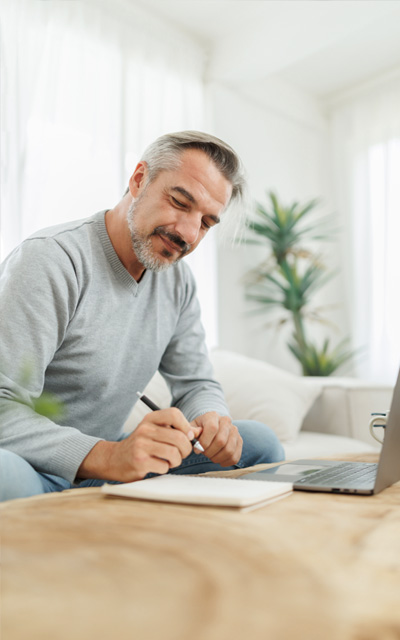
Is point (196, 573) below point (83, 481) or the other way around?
the other way around

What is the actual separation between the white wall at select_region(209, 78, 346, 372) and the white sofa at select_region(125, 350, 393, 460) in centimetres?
92

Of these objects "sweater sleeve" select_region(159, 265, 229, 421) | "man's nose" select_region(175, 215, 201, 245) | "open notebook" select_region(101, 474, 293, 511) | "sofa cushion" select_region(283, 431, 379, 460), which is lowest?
"sofa cushion" select_region(283, 431, 379, 460)

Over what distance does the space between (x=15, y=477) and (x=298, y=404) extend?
1.61 m

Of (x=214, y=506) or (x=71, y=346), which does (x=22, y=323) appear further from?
(x=214, y=506)

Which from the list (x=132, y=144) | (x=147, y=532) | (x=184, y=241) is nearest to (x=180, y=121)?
(x=132, y=144)

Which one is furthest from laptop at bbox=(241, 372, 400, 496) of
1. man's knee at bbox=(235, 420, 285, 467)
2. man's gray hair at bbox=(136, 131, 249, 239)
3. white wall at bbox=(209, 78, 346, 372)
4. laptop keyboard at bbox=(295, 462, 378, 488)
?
white wall at bbox=(209, 78, 346, 372)

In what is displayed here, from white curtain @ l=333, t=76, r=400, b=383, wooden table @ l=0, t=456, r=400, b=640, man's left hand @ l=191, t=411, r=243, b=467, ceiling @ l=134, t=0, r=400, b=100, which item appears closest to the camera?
wooden table @ l=0, t=456, r=400, b=640

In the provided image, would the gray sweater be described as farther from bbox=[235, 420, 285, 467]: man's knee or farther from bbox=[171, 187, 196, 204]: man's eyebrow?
bbox=[171, 187, 196, 204]: man's eyebrow

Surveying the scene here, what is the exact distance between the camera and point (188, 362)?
151 centimetres

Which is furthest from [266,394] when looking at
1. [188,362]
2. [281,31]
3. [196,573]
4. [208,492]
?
[281,31]

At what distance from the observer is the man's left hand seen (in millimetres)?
1000

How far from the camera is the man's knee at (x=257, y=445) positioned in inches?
50.4

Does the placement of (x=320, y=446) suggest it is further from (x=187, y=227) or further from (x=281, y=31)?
(x=281, y=31)

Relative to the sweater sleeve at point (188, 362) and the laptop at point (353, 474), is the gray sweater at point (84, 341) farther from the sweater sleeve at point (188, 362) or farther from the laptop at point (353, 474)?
the laptop at point (353, 474)
